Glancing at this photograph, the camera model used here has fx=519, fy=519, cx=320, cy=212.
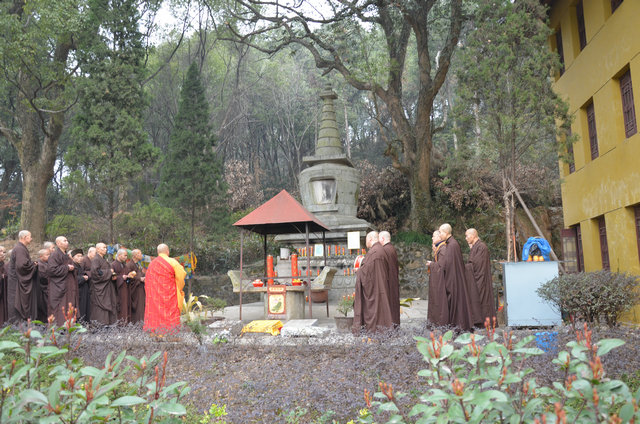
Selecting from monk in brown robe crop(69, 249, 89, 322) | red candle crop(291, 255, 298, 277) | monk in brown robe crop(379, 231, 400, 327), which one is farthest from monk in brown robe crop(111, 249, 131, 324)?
monk in brown robe crop(379, 231, 400, 327)

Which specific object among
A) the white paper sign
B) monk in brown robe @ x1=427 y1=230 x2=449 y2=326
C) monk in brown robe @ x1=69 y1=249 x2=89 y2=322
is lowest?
monk in brown robe @ x1=427 y1=230 x2=449 y2=326

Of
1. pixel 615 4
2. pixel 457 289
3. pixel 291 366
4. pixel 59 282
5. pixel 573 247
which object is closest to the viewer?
pixel 291 366

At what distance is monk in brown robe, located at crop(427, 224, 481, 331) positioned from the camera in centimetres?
849

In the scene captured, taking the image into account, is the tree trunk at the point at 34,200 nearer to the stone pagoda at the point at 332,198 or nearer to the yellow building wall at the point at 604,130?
the stone pagoda at the point at 332,198

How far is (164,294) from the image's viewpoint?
883 centimetres

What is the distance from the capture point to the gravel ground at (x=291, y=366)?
16.2ft

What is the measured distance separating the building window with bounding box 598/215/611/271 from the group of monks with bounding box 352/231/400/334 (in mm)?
6556

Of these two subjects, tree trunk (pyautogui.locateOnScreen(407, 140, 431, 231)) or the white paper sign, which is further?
tree trunk (pyautogui.locateOnScreen(407, 140, 431, 231))

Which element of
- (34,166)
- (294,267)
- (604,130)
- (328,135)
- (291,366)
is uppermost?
(328,135)

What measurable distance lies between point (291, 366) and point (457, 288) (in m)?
3.53

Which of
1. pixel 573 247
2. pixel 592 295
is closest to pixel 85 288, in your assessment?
pixel 592 295

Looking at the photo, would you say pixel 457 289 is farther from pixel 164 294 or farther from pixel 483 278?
pixel 164 294

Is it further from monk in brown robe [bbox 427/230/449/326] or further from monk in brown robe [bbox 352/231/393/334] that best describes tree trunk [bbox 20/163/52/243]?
monk in brown robe [bbox 427/230/449/326]

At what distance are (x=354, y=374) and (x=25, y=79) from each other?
18685mm
